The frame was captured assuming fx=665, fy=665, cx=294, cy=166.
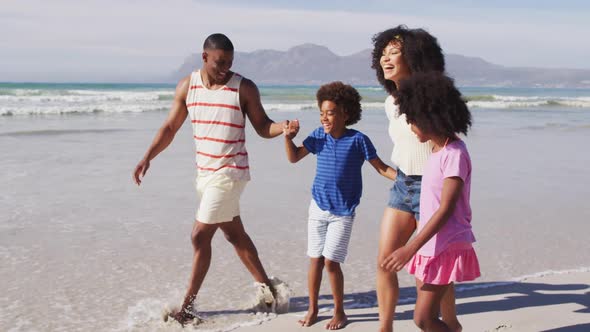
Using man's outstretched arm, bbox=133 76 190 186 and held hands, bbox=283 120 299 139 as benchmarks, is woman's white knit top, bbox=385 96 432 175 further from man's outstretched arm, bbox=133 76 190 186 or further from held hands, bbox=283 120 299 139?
man's outstretched arm, bbox=133 76 190 186

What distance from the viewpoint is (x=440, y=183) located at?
116 inches

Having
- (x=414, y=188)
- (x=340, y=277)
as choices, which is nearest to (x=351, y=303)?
(x=340, y=277)

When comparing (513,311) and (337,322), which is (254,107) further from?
(513,311)

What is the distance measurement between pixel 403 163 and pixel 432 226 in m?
0.77

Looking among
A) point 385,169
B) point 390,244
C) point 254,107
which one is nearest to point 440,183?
point 390,244

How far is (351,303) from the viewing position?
4.56 m

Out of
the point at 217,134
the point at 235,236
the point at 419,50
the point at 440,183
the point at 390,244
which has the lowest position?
the point at 235,236

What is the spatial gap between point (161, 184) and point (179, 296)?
409cm

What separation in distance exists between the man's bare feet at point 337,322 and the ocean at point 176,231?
1.35 feet

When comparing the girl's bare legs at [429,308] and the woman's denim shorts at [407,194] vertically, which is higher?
the woman's denim shorts at [407,194]

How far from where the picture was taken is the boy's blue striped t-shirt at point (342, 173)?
156 inches

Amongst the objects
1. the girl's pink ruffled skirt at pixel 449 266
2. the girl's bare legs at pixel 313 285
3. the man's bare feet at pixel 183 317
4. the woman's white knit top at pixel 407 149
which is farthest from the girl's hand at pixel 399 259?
the man's bare feet at pixel 183 317

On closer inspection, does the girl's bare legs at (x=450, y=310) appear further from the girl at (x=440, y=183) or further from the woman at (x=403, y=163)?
the girl at (x=440, y=183)

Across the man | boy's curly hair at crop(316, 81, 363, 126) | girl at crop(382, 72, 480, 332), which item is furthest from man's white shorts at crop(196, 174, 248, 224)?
girl at crop(382, 72, 480, 332)
